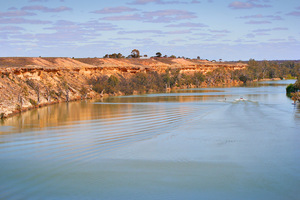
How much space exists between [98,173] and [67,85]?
101 ft

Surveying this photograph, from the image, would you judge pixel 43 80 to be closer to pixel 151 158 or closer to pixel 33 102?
pixel 33 102

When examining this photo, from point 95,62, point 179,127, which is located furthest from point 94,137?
point 95,62

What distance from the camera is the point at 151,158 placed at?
14773mm

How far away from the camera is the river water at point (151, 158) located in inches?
443

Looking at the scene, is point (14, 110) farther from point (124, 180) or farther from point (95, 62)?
point (95, 62)

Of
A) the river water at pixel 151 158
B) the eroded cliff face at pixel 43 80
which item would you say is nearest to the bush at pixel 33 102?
the eroded cliff face at pixel 43 80

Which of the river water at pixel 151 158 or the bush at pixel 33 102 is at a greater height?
the bush at pixel 33 102

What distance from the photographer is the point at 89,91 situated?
151 ft

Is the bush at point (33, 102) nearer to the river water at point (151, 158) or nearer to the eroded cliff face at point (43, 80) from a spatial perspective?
the eroded cliff face at point (43, 80)

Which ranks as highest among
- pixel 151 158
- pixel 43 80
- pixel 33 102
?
pixel 43 80

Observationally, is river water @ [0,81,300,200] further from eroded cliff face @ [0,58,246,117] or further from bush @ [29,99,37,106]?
bush @ [29,99,37,106]

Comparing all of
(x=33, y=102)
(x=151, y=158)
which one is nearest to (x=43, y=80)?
(x=33, y=102)

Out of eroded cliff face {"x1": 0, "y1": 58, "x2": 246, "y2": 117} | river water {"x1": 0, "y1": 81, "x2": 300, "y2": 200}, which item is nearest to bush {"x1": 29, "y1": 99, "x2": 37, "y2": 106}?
eroded cliff face {"x1": 0, "y1": 58, "x2": 246, "y2": 117}

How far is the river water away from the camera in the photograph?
443 inches
